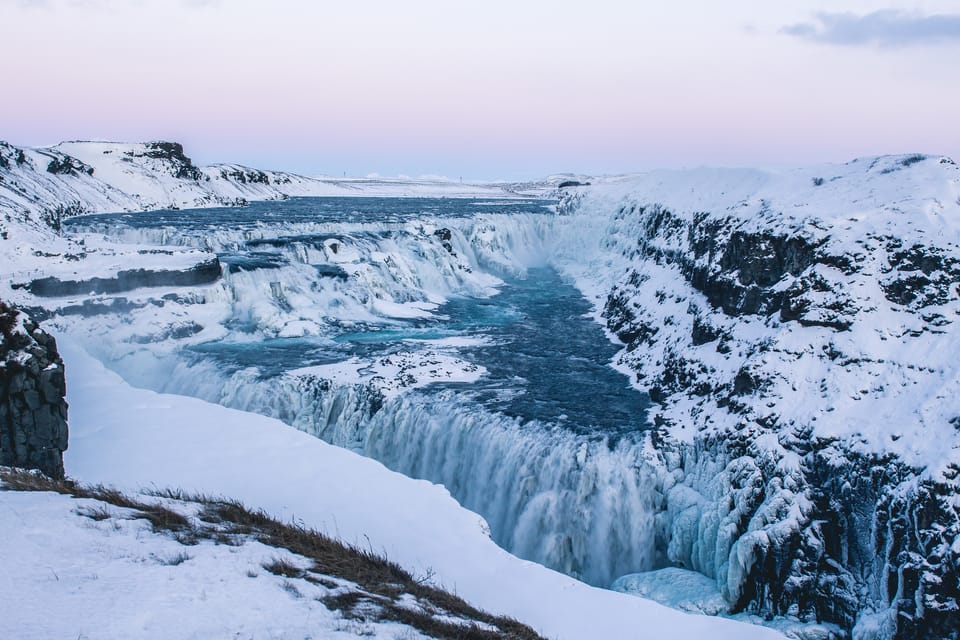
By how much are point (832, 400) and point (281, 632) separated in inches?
507

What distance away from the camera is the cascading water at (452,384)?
15414 mm

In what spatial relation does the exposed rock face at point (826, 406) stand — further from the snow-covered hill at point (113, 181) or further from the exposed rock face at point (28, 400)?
the snow-covered hill at point (113, 181)

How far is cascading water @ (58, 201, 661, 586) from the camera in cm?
1541

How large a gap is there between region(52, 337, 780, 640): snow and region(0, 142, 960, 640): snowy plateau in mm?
47

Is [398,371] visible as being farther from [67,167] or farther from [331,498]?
[67,167]

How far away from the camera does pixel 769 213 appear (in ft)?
69.7

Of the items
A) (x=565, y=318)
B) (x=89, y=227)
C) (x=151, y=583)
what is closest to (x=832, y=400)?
(x=151, y=583)

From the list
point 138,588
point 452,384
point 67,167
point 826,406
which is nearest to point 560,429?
point 452,384

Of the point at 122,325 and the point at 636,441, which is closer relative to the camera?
the point at 636,441

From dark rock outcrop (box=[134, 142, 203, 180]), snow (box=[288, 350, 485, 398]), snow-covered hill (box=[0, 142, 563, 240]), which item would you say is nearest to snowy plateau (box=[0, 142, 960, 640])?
snow (box=[288, 350, 485, 398])

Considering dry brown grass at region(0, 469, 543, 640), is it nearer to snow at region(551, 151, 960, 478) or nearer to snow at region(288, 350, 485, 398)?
snow at region(551, 151, 960, 478)

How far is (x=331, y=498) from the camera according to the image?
9430mm

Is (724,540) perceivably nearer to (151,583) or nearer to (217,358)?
(151,583)

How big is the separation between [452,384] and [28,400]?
39.2ft
